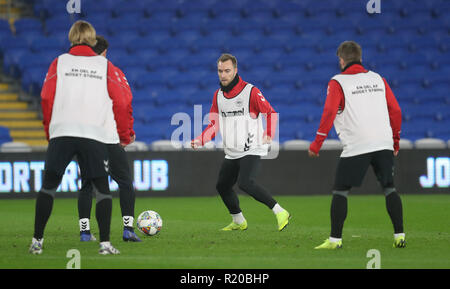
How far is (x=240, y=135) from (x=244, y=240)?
1547mm

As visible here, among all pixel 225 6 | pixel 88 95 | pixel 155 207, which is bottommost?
pixel 155 207

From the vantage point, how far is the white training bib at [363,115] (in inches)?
282

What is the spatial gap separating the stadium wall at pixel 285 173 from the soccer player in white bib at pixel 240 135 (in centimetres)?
585

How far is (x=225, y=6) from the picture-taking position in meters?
22.1

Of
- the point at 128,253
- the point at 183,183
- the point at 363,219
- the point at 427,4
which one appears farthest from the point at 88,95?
the point at 427,4

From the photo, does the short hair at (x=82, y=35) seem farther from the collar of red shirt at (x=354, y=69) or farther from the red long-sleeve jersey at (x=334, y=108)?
the collar of red shirt at (x=354, y=69)

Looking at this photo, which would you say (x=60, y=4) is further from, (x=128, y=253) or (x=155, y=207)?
(x=128, y=253)

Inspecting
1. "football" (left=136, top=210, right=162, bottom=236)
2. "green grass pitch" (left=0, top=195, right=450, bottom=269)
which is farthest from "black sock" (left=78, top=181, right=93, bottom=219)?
"football" (left=136, top=210, right=162, bottom=236)

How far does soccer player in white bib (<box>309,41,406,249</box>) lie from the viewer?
7.12 metres

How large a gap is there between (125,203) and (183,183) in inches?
283

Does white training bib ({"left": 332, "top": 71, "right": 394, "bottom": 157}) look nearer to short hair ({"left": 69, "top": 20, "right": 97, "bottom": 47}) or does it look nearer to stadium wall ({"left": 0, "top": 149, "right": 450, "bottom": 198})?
short hair ({"left": 69, "top": 20, "right": 97, "bottom": 47})

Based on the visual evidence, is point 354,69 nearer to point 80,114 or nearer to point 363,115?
point 363,115

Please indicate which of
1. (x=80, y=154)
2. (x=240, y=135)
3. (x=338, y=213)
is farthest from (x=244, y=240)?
(x=80, y=154)

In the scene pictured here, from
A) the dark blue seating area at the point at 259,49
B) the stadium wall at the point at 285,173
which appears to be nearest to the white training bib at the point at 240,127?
the stadium wall at the point at 285,173
